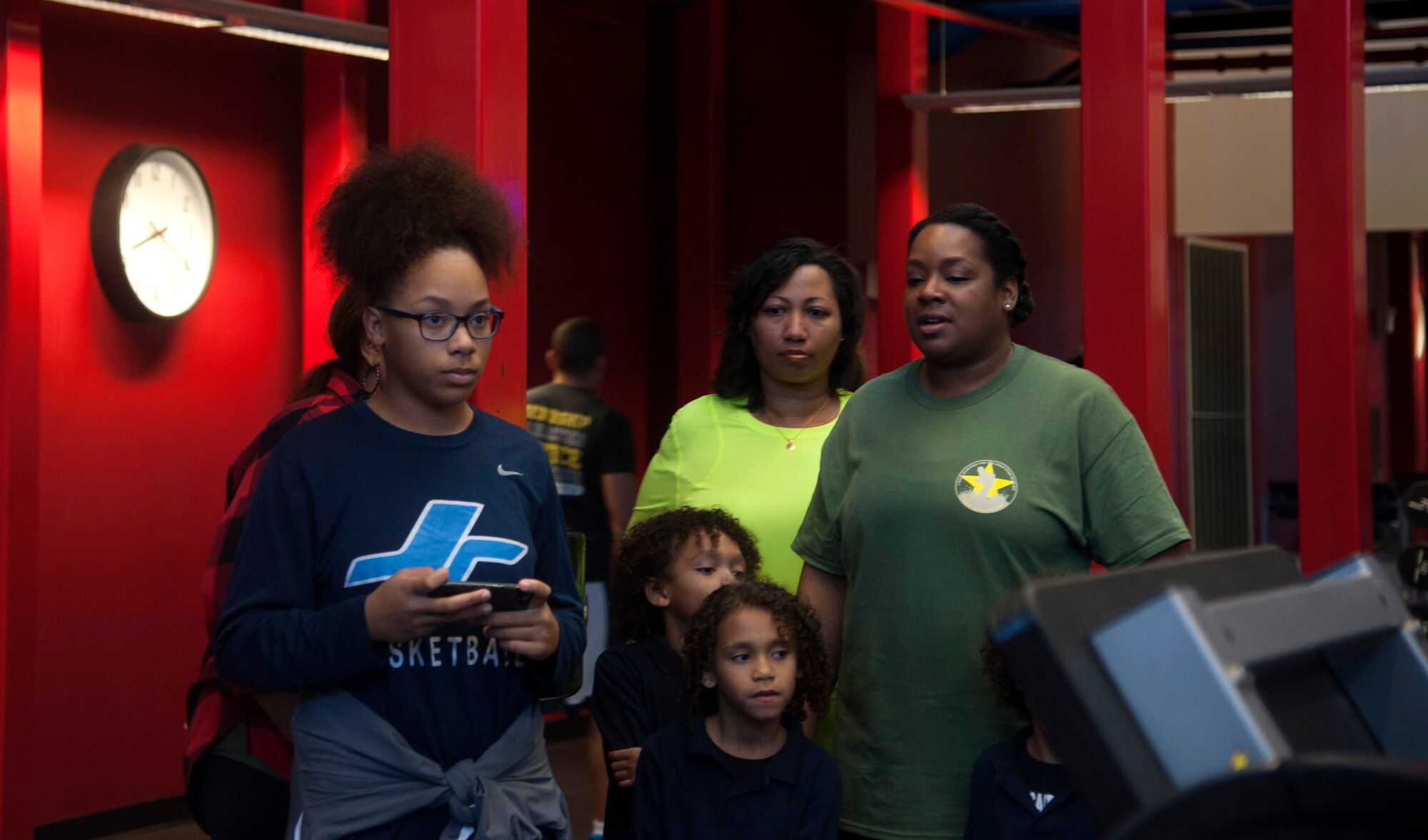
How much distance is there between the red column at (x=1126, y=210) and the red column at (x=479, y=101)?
6.56 ft

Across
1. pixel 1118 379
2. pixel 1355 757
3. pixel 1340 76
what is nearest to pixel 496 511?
pixel 1355 757

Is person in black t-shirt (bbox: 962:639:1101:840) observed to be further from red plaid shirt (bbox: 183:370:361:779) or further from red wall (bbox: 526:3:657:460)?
red wall (bbox: 526:3:657:460)

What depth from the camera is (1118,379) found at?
4.20 m

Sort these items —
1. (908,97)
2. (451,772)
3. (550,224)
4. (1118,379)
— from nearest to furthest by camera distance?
(451,772), (1118,379), (908,97), (550,224)

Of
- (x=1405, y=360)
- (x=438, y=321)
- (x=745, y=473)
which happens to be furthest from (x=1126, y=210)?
(x=1405, y=360)

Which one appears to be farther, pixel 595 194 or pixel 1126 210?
pixel 595 194

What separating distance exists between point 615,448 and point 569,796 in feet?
4.40

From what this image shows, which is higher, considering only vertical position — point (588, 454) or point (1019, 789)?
point (588, 454)

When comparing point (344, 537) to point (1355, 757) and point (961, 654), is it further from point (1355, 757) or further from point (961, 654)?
point (1355, 757)

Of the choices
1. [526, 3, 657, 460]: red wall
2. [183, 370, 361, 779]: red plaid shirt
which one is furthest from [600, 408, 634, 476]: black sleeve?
[183, 370, 361, 779]: red plaid shirt

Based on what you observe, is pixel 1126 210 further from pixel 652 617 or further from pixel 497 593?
pixel 497 593

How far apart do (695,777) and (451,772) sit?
2.12 feet

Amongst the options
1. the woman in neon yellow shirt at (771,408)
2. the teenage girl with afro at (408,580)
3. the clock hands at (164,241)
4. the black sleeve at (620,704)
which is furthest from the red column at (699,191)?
the teenage girl with afro at (408,580)

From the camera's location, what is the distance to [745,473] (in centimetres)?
284
